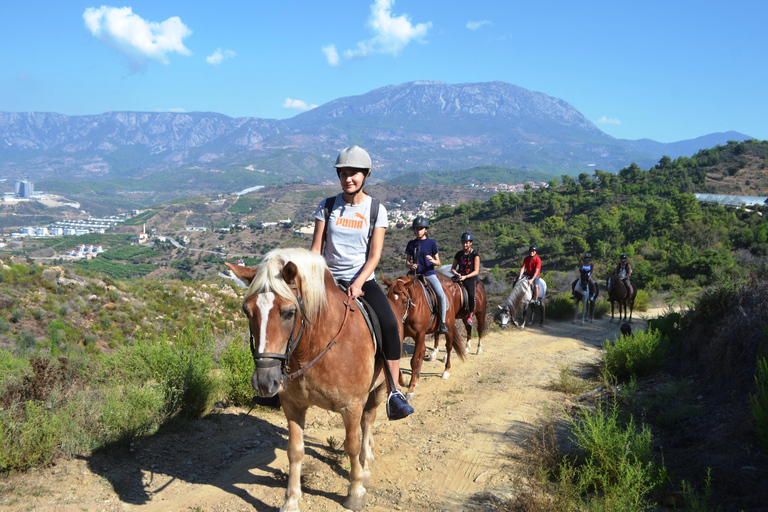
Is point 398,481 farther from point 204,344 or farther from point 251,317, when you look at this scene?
point 204,344

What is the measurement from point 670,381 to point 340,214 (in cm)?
603

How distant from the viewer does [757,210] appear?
38.9m

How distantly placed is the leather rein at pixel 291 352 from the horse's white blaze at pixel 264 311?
6cm

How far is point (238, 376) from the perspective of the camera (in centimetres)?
610

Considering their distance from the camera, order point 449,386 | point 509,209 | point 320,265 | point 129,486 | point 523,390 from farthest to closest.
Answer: point 509,209 < point 449,386 < point 523,390 < point 129,486 < point 320,265

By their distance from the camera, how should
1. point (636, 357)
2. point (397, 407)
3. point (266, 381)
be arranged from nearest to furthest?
point (266, 381) → point (397, 407) → point (636, 357)

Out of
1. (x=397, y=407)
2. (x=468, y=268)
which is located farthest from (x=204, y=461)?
(x=468, y=268)

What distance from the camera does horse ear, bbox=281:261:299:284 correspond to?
3033mm

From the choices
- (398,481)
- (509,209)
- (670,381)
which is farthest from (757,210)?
(398,481)

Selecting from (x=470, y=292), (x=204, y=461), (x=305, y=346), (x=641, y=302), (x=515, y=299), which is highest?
(x=305, y=346)

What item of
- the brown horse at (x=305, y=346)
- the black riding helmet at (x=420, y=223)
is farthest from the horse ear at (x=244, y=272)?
the black riding helmet at (x=420, y=223)

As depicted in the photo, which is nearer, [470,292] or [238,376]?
[238,376]

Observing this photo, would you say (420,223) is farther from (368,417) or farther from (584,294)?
(584,294)

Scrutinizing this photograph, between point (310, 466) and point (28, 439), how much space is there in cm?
250
